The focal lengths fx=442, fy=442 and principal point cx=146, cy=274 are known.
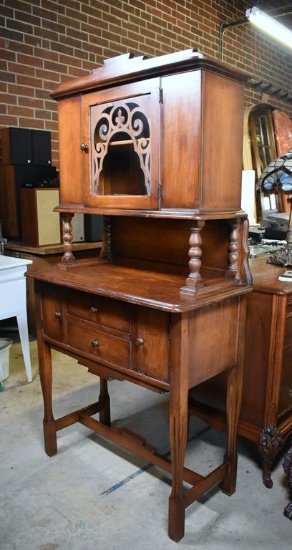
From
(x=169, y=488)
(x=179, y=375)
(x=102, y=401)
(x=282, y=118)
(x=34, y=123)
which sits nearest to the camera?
(x=179, y=375)

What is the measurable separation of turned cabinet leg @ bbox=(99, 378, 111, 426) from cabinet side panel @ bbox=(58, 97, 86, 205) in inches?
38.2

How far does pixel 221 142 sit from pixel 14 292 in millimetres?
1763

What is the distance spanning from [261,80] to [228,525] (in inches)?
Result: 251

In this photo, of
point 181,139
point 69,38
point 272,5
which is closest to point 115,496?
point 181,139

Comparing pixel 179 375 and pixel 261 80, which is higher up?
pixel 261 80

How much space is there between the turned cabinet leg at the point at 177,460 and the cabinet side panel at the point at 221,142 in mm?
678

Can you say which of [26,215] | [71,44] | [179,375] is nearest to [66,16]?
[71,44]

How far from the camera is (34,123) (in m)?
3.71

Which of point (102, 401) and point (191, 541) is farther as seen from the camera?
point (102, 401)

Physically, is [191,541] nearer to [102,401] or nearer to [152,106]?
[102,401]

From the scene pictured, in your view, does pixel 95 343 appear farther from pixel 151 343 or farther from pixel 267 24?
pixel 267 24

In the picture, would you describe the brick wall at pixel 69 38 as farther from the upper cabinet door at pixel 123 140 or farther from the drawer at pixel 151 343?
the drawer at pixel 151 343

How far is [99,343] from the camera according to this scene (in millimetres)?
1683

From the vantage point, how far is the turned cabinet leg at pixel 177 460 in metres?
1.46
